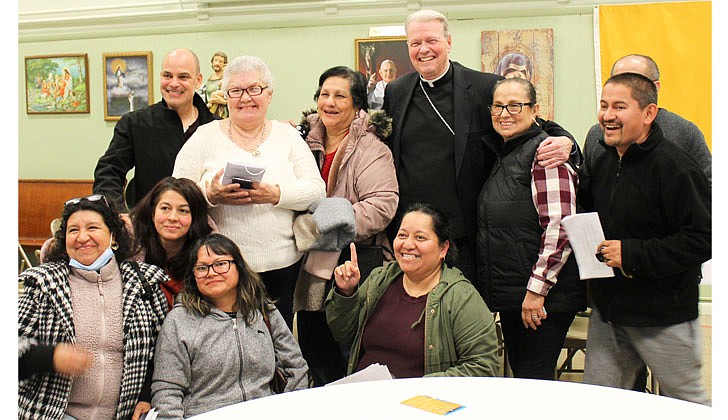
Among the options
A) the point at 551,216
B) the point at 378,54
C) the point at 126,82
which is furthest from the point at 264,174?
the point at 126,82

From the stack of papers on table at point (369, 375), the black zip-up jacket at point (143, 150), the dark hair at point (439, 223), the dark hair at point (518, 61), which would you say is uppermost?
the dark hair at point (518, 61)

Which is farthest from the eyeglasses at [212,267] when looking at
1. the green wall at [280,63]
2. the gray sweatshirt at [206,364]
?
the green wall at [280,63]

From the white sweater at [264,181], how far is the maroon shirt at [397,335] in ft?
1.72

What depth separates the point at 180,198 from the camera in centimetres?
308

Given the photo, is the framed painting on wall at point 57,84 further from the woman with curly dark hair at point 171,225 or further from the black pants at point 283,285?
the black pants at point 283,285

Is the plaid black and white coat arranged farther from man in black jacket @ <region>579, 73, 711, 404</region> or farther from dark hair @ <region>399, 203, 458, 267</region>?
man in black jacket @ <region>579, 73, 711, 404</region>

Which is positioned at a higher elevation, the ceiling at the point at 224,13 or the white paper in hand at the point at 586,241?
the ceiling at the point at 224,13

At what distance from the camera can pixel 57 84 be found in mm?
8578

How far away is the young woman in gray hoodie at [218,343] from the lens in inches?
109

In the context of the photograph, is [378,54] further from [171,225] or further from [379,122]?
[171,225]

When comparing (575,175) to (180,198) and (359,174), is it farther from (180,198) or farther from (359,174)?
(180,198)

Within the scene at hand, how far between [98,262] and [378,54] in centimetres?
516

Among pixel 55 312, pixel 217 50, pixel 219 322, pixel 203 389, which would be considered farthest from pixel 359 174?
pixel 217 50

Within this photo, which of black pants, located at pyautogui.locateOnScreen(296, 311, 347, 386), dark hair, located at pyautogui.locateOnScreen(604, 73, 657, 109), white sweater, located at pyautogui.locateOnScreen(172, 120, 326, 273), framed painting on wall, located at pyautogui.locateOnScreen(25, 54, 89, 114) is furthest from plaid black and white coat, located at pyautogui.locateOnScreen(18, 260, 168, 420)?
framed painting on wall, located at pyautogui.locateOnScreen(25, 54, 89, 114)
